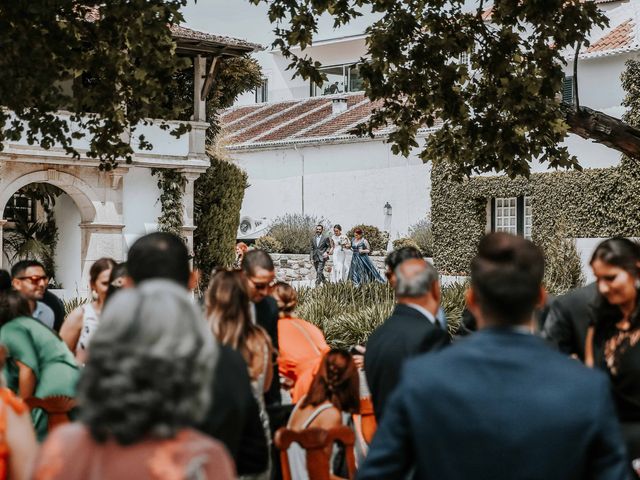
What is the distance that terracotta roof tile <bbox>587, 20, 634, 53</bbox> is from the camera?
31.8 m

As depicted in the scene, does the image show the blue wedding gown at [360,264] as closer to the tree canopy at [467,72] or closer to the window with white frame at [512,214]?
the window with white frame at [512,214]

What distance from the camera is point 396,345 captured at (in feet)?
16.8

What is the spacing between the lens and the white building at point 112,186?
92.1 feet

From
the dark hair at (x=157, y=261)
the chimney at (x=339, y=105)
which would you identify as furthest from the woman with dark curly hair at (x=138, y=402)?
the chimney at (x=339, y=105)

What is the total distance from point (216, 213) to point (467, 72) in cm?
1891

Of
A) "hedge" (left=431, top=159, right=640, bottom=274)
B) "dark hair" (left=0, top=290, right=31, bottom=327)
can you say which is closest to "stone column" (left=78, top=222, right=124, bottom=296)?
"hedge" (left=431, top=159, right=640, bottom=274)

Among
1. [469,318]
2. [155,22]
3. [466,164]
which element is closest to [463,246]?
[466,164]

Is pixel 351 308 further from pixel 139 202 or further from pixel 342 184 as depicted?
pixel 342 184

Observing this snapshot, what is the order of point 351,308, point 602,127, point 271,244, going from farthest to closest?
point 271,244 < point 351,308 < point 602,127

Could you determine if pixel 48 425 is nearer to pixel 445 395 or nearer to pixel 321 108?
pixel 445 395

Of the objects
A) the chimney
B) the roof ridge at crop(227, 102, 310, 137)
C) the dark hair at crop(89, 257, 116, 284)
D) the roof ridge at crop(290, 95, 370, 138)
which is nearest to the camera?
the dark hair at crop(89, 257, 116, 284)

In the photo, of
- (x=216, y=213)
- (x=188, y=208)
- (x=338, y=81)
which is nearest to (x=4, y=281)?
(x=188, y=208)

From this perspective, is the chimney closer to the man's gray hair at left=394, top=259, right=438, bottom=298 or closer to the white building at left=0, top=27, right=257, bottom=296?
the white building at left=0, top=27, right=257, bottom=296

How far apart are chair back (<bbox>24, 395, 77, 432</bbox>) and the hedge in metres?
22.0
